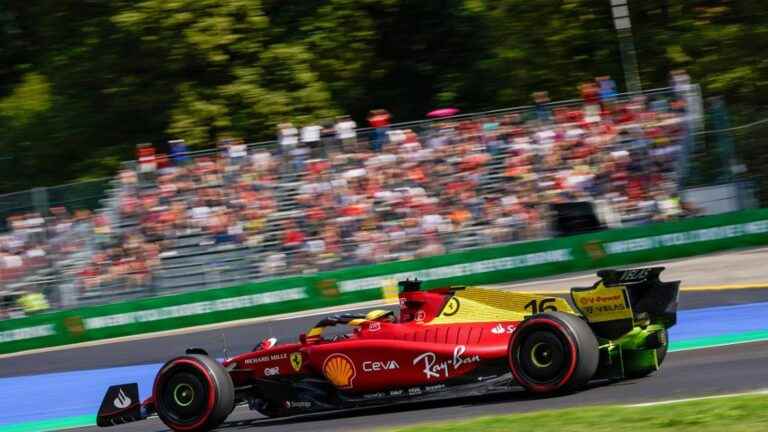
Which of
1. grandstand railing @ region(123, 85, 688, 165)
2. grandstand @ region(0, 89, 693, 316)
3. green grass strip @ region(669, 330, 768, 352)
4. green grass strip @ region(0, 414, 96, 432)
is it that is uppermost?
grandstand railing @ region(123, 85, 688, 165)

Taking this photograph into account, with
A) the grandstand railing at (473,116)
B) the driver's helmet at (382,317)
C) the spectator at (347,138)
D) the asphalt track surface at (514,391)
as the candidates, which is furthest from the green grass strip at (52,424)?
the spectator at (347,138)

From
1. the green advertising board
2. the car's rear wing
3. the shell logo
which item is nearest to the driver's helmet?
the shell logo

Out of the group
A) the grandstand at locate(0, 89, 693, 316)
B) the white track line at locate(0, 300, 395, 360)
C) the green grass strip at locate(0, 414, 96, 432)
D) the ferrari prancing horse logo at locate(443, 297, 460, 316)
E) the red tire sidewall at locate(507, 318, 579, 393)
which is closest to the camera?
the red tire sidewall at locate(507, 318, 579, 393)

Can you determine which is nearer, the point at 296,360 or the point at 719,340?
the point at 296,360

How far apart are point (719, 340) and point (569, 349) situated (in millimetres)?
3771

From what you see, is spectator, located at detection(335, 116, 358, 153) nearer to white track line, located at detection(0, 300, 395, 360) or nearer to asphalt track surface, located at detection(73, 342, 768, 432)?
white track line, located at detection(0, 300, 395, 360)

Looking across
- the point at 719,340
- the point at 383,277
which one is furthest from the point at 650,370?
the point at 383,277

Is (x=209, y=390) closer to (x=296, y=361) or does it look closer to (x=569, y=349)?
(x=296, y=361)

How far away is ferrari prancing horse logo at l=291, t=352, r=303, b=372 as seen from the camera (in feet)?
30.9

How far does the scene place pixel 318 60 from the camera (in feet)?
85.1

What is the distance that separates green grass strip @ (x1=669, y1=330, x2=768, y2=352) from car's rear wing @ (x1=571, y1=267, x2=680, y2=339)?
2371 millimetres

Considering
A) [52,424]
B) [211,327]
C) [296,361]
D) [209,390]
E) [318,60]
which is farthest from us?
[318,60]

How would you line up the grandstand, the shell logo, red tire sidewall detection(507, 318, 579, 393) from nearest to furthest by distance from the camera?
red tire sidewall detection(507, 318, 579, 393) → the shell logo → the grandstand

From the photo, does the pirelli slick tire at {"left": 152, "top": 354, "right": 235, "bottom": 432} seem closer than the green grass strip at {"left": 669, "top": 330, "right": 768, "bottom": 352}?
Yes
